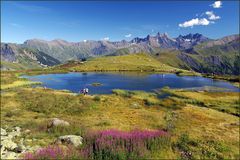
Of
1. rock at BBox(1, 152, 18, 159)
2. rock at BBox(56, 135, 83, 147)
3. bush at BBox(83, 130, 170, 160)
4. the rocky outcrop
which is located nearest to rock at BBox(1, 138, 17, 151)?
the rocky outcrop

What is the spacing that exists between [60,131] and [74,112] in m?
16.6

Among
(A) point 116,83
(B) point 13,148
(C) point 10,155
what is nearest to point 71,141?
(B) point 13,148

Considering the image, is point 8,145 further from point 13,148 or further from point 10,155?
point 10,155

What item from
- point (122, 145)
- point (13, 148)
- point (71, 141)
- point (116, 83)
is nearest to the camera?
point (122, 145)

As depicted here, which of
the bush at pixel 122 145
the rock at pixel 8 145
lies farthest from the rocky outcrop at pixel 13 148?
the bush at pixel 122 145

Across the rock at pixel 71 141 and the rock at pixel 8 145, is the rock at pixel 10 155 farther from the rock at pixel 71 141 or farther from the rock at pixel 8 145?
the rock at pixel 71 141

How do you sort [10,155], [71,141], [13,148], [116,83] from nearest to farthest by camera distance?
[10,155] < [13,148] < [71,141] < [116,83]

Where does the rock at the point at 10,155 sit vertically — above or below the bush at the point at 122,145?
below

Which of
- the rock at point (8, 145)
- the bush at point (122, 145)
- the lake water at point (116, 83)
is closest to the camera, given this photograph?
the bush at point (122, 145)

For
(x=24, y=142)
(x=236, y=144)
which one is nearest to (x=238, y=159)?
(x=236, y=144)

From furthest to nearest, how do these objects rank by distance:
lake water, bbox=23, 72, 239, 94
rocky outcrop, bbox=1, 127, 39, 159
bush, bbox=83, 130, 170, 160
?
lake water, bbox=23, 72, 239, 94, rocky outcrop, bbox=1, 127, 39, 159, bush, bbox=83, 130, 170, 160

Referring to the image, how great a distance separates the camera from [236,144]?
991 inches

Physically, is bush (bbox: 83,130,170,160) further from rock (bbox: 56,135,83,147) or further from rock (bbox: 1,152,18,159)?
rock (bbox: 1,152,18,159)

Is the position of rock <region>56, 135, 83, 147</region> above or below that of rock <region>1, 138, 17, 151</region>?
above
